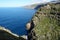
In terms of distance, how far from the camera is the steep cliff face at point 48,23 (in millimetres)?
25891

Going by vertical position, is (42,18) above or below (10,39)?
above

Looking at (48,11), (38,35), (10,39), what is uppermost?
(48,11)

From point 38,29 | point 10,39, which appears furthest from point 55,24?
point 10,39

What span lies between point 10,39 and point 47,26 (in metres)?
7.06

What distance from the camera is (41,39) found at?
2505 cm

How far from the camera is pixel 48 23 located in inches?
1137

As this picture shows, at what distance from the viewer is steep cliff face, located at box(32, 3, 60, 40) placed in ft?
Result: 84.9

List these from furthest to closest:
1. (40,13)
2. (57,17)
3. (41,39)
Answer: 1. (40,13)
2. (57,17)
3. (41,39)

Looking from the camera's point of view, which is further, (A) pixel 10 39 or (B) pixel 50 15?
(B) pixel 50 15

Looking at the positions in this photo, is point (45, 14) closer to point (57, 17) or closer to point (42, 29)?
point (57, 17)

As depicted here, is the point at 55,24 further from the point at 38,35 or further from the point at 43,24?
the point at 38,35

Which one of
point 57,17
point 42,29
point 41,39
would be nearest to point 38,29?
point 42,29

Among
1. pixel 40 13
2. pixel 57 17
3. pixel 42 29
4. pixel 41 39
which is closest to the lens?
pixel 41 39

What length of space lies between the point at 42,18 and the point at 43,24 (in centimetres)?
192
